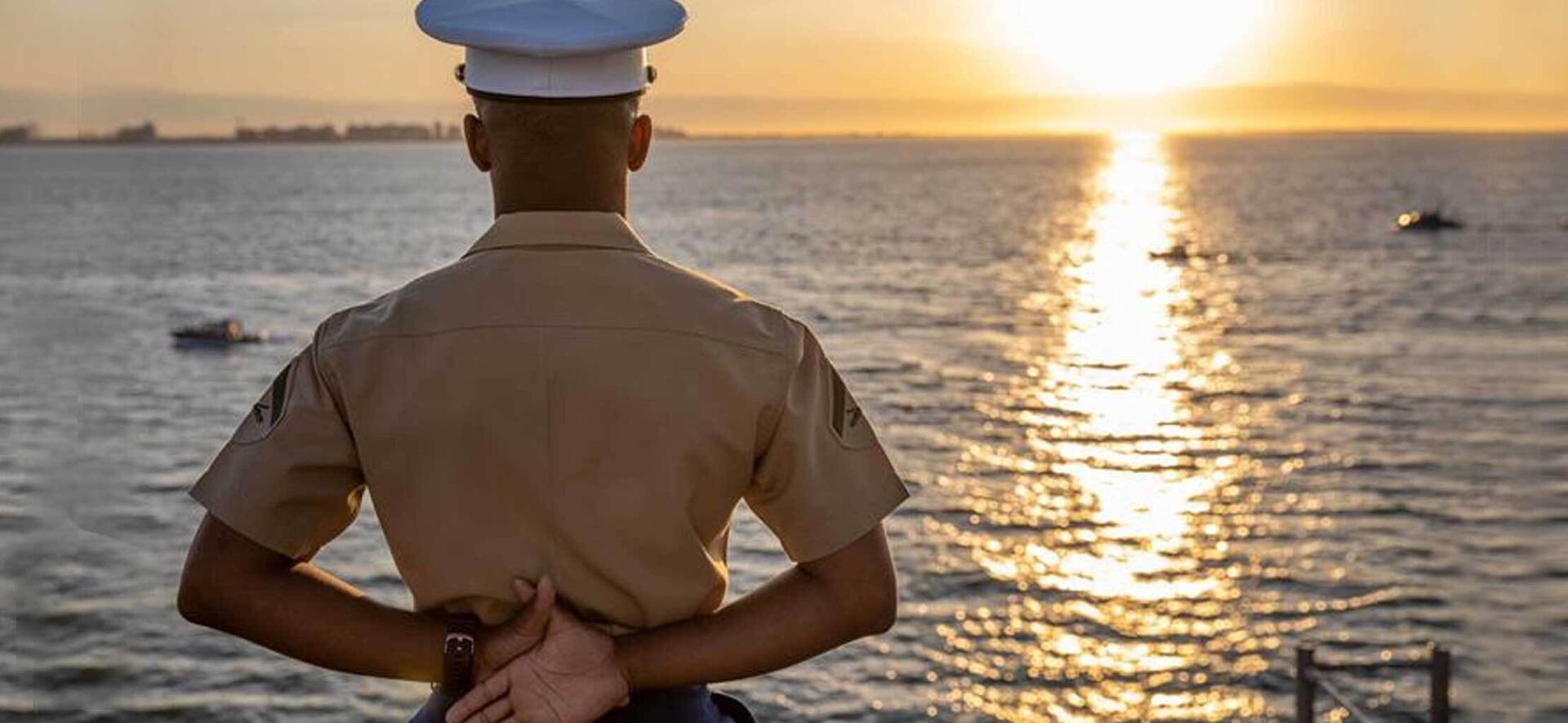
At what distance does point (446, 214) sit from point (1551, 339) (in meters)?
118

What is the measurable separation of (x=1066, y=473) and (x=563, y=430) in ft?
154

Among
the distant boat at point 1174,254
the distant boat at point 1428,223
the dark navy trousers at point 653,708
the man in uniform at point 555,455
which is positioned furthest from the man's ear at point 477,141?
the distant boat at point 1428,223

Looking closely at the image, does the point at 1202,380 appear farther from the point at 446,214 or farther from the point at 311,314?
the point at 446,214

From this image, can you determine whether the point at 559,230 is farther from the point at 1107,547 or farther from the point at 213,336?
the point at 213,336

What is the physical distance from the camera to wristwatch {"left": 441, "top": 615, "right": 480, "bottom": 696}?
9.22ft

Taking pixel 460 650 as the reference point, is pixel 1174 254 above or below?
below

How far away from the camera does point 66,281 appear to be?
369 ft

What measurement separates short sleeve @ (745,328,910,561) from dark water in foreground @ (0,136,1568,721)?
25523 millimetres

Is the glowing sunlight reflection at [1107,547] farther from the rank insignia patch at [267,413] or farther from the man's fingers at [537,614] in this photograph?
the rank insignia patch at [267,413]

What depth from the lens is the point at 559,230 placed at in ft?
9.03

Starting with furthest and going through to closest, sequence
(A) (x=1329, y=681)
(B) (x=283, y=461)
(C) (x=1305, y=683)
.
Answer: (C) (x=1305, y=683), (A) (x=1329, y=681), (B) (x=283, y=461)

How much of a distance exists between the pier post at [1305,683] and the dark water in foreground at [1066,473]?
621 inches

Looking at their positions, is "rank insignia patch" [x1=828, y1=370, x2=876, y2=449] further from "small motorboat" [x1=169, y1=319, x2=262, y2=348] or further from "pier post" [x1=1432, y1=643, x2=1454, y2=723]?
"small motorboat" [x1=169, y1=319, x2=262, y2=348]

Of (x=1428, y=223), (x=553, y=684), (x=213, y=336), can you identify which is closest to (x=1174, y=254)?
(x=1428, y=223)
